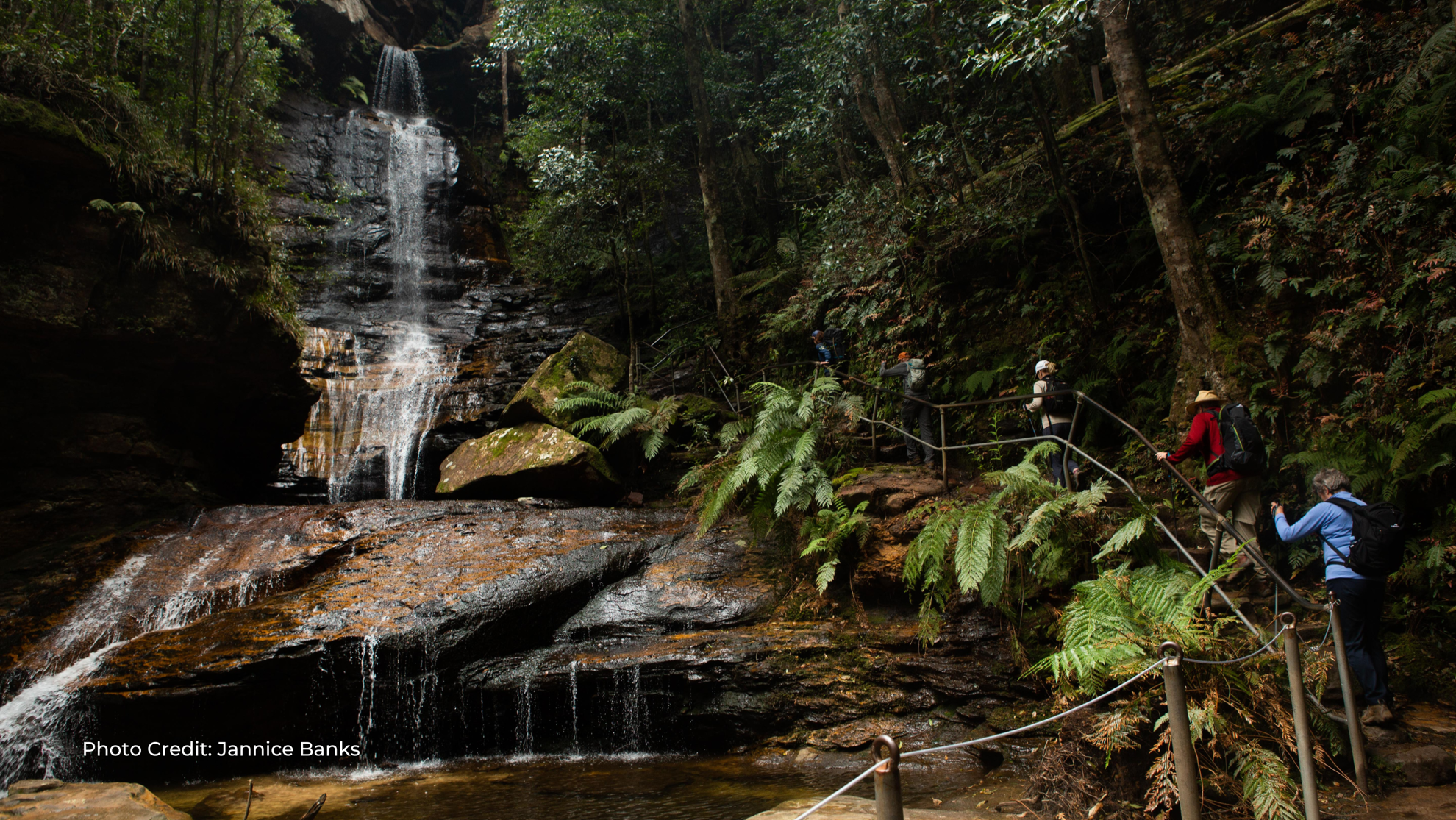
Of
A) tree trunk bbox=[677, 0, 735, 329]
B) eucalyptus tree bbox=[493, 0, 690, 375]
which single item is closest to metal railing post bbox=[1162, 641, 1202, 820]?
tree trunk bbox=[677, 0, 735, 329]

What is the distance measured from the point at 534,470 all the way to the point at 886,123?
28.8ft

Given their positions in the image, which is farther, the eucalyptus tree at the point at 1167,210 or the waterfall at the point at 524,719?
the eucalyptus tree at the point at 1167,210

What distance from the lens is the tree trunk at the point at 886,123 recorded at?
12.2m

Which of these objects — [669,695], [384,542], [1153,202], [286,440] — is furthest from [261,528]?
[1153,202]

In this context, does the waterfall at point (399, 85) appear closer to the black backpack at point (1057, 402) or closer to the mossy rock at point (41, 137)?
the mossy rock at point (41, 137)

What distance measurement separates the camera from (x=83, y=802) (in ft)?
14.6

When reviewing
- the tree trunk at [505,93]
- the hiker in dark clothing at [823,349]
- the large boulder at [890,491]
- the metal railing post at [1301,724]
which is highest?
the tree trunk at [505,93]

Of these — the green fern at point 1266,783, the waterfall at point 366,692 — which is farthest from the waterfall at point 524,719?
the green fern at point 1266,783

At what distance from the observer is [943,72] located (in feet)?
35.0

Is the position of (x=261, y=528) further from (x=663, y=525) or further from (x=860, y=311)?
(x=860, y=311)

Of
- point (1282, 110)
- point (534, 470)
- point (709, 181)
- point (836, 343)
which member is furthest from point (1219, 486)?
point (709, 181)

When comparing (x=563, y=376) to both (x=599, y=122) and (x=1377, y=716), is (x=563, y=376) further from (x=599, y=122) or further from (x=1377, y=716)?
(x=1377, y=716)

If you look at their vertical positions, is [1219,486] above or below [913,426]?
below

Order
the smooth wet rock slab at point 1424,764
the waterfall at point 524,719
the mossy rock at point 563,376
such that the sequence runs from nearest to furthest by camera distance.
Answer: the smooth wet rock slab at point 1424,764 < the waterfall at point 524,719 < the mossy rock at point 563,376
